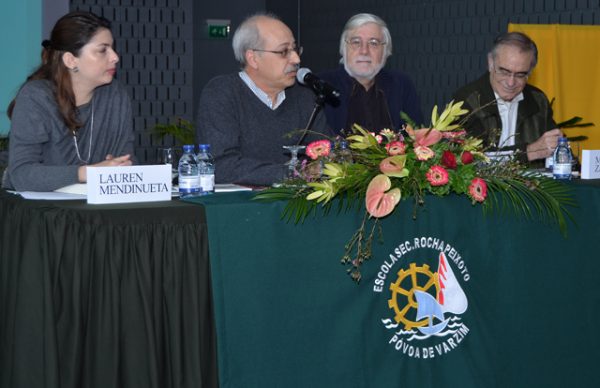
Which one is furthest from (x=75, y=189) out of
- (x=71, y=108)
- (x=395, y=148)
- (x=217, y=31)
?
(x=217, y=31)

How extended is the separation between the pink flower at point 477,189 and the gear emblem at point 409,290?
0.80 ft

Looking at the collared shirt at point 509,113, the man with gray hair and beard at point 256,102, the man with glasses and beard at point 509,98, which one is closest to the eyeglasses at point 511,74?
the man with glasses and beard at point 509,98

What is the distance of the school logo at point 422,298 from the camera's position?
2.45m

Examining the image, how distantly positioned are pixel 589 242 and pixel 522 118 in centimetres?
135

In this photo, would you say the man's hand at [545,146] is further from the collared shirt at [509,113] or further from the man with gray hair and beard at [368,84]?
the man with gray hair and beard at [368,84]

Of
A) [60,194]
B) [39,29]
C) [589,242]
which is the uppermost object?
[39,29]

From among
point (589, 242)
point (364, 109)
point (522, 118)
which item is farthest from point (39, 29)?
point (589, 242)

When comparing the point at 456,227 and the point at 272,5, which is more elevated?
the point at 272,5

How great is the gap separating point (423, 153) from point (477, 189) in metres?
0.20

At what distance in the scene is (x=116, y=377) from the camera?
223 centimetres

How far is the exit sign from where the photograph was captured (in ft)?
24.7

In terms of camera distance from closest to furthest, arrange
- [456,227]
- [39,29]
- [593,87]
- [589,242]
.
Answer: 1. [456,227]
2. [589,242]
3. [593,87]
4. [39,29]

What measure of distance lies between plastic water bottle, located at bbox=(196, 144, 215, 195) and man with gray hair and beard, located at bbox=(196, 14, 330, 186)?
0.45 meters

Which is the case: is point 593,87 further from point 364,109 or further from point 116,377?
Answer: point 116,377
